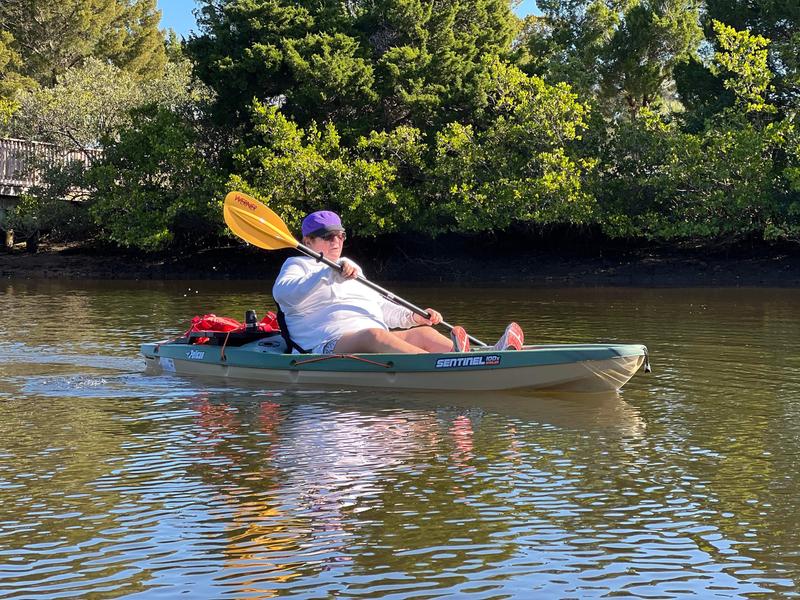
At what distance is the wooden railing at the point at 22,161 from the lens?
119ft

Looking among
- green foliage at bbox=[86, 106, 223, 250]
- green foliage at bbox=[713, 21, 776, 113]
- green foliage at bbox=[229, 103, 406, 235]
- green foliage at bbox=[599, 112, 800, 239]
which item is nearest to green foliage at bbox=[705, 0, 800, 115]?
green foliage at bbox=[713, 21, 776, 113]

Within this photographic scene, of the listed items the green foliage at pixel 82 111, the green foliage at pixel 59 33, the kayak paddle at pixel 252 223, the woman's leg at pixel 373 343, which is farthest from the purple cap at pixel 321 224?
the green foliage at pixel 59 33

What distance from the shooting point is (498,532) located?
243 inches

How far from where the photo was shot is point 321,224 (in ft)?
35.1

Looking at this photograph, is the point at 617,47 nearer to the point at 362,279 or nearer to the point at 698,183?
the point at 698,183

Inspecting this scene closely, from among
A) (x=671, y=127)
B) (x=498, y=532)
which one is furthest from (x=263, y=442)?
(x=671, y=127)

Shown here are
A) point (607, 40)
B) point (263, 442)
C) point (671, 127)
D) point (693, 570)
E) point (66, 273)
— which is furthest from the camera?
point (607, 40)

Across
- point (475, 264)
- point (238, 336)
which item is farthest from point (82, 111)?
point (238, 336)

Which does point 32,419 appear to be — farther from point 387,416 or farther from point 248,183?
point 248,183

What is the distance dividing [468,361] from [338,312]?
130cm

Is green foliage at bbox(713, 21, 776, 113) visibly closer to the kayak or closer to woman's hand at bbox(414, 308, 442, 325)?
woman's hand at bbox(414, 308, 442, 325)

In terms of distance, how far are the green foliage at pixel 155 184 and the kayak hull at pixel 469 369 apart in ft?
69.3

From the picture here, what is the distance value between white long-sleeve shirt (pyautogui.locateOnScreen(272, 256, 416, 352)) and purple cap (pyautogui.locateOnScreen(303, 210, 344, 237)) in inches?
10.8

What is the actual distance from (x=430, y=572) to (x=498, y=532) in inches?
29.2
